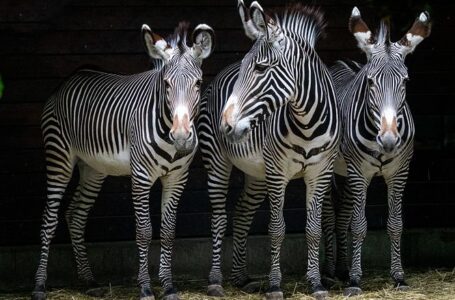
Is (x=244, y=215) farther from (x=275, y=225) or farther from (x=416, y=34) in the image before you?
(x=416, y=34)

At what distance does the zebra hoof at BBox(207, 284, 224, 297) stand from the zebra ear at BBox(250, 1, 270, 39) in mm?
2483

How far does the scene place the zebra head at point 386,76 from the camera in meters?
8.59

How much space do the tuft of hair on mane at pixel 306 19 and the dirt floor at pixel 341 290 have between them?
2.42 meters

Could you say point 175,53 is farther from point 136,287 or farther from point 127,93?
point 136,287

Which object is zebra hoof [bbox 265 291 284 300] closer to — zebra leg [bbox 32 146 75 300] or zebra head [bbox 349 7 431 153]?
zebra head [bbox 349 7 431 153]

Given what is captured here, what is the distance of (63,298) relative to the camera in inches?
379

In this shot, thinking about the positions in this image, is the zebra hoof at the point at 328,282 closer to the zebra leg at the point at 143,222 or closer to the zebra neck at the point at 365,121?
the zebra neck at the point at 365,121

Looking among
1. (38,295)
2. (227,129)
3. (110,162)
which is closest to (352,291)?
(227,129)

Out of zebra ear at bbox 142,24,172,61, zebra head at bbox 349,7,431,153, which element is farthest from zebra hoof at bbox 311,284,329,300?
zebra ear at bbox 142,24,172,61

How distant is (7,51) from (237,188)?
2.91m

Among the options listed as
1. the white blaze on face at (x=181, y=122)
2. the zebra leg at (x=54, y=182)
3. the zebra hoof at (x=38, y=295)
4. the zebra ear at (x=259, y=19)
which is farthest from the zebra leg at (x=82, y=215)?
the zebra ear at (x=259, y=19)

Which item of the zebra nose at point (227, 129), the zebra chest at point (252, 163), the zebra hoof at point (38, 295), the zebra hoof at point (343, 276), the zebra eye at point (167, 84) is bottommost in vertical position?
the zebra hoof at point (38, 295)

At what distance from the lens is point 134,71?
10.9 metres

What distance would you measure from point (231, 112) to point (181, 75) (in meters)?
0.72
